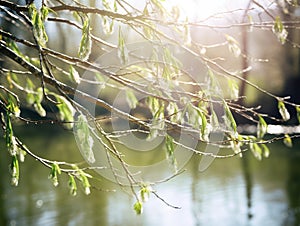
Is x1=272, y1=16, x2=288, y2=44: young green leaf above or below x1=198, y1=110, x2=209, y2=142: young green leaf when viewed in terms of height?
above

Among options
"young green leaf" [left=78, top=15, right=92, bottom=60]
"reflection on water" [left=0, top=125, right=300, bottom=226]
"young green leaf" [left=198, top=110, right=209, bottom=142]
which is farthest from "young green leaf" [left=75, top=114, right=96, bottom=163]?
"reflection on water" [left=0, top=125, right=300, bottom=226]

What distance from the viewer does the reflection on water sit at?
5.56 metres

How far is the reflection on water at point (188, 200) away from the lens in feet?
18.2

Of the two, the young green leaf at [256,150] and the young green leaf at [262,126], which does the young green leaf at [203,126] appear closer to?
the young green leaf at [262,126]

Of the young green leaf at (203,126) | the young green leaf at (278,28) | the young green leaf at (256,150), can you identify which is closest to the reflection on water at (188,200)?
the young green leaf at (256,150)

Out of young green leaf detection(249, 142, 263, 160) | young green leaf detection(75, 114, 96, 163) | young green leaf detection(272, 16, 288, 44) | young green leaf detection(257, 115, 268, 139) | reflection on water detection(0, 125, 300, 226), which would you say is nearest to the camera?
young green leaf detection(75, 114, 96, 163)

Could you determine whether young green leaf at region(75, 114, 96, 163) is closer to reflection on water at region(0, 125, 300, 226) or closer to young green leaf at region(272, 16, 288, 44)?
young green leaf at region(272, 16, 288, 44)

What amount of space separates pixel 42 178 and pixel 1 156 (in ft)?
7.40

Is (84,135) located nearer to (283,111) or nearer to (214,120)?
(214,120)

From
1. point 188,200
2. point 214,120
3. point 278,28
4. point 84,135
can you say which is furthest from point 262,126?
point 188,200

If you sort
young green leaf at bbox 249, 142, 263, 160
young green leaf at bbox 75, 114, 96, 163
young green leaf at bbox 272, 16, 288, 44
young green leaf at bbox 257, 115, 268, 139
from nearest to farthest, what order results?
young green leaf at bbox 75, 114, 96, 163 → young green leaf at bbox 272, 16, 288, 44 → young green leaf at bbox 257, 115, 268, 139 → young green leaf at bbox 249, 142, 263, 160

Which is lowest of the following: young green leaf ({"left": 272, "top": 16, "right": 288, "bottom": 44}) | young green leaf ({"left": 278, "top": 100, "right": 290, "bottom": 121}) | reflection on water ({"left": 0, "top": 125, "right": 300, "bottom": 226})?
reflection on water ({"left": 0, "top": 125, "right": 300, "bottom": 226})

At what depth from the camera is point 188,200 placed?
21.0ft

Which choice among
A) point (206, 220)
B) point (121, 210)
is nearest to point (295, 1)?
point (206, 220)
